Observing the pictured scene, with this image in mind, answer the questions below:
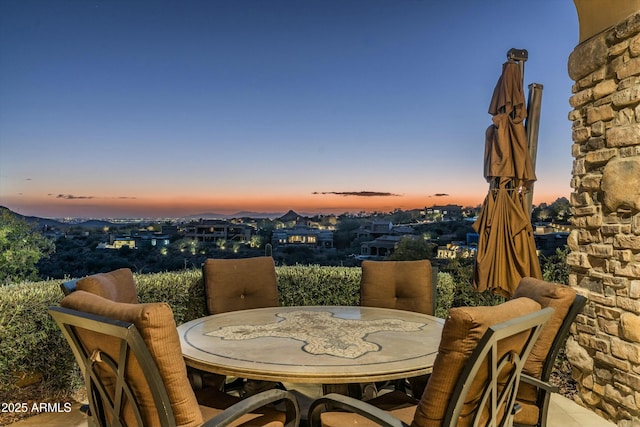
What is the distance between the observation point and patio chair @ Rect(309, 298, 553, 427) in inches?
48.9

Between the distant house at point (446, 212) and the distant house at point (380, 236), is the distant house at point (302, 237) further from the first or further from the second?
the distant house at point (446, 212)

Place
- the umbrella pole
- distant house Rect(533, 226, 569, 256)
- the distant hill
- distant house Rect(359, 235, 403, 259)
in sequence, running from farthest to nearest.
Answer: distant house Rect(359, 235, 403, 259), the distant hill, distant house Rect(533, 226, 569, 256), the umbrella pole

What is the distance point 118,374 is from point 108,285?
112 cm

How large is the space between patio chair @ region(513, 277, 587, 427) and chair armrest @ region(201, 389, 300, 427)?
992mm

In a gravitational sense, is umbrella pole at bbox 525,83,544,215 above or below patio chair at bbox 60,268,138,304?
above

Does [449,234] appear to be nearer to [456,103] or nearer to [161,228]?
[456,103]

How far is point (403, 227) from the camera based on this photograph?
6.08 metres

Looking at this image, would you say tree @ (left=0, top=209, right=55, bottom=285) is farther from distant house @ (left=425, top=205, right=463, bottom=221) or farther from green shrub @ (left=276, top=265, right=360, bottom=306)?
distant house @ (left=425, top=205, right=463, bottom=221)

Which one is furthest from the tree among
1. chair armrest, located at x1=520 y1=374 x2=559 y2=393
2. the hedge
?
chair armrest, located at x1=520 y1=374 x2=559 y2=393

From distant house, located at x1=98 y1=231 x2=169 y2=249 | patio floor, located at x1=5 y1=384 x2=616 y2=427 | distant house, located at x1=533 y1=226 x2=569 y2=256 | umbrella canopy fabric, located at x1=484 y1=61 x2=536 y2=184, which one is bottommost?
patio floor, located at x1=5 y1=384 x2=616 y2=427

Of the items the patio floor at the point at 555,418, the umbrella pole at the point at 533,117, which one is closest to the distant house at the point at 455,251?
the umbrella pole at the point at 533,117

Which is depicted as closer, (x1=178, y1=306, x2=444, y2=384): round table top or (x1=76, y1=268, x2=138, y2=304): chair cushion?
(x1=178, y1=306, x2=444, y2=384): round table top

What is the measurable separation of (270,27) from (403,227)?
3332 mm

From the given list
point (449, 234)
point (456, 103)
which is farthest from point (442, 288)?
point (456, 103)
